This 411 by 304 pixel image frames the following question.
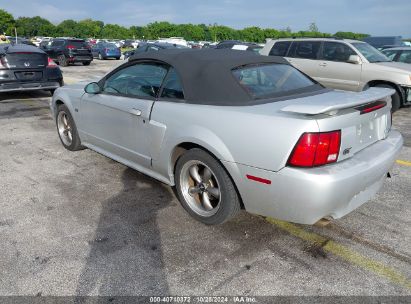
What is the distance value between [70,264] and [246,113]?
1762 mm

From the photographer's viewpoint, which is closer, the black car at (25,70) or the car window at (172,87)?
the car window at (172,87)

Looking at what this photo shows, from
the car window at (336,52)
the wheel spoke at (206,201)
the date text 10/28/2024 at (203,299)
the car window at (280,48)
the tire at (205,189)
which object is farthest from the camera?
the car window at (280,48)

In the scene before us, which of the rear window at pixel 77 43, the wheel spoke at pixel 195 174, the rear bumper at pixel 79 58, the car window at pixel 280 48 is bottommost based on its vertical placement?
the wheel spoke at pixel 195 174

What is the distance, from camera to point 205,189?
3.29 metres

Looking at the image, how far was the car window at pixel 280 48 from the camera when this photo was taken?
10086mm

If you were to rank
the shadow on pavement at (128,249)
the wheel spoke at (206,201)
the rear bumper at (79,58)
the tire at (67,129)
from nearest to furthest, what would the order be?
the shadow on pavement at (128,249), the wheel spoke at (206,201), the tire at (67,129), the rear bumper at (79,58)

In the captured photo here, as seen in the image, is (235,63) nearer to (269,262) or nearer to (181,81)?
(181,81)

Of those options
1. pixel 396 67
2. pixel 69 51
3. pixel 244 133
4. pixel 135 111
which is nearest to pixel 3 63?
pixel 135 111

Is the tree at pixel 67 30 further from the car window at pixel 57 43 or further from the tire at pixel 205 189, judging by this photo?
the tire at pixel 205 189

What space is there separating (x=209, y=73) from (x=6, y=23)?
413 feet

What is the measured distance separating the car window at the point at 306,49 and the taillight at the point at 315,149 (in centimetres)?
746

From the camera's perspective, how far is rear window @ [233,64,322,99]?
10.8 feet

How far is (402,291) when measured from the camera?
8.05 ft

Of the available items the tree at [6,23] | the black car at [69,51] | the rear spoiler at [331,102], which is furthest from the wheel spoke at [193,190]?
the tree at [6,23]
